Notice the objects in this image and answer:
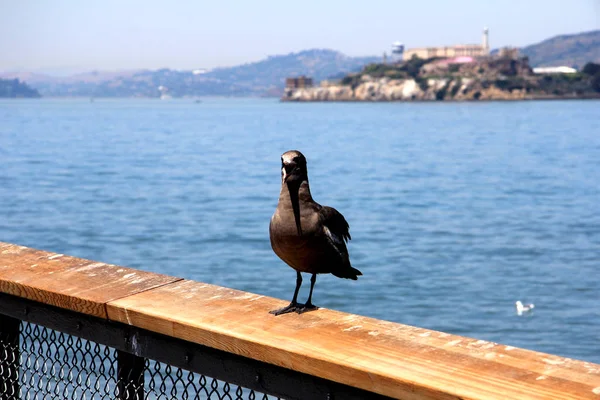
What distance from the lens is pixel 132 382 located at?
298cm

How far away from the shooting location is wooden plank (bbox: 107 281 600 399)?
2.15m

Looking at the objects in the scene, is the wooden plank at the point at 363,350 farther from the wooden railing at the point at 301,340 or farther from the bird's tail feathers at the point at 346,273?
the bird's tail feathers at the point at 346,273

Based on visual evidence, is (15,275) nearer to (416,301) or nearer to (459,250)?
(416,301)

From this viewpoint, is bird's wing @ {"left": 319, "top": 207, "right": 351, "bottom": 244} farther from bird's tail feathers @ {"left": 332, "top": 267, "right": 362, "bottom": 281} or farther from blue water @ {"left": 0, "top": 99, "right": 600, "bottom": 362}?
Answer: blue water @ {"left": 0, "top": 99, "right": 600, "bottom": 362}

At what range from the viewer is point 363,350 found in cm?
243

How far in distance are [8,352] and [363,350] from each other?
156 centimetres

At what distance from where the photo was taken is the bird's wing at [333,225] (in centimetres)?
328

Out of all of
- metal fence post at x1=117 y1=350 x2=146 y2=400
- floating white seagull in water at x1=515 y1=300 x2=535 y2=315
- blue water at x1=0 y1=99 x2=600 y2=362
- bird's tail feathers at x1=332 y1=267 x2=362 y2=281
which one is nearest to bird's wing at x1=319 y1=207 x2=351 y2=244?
bird's tail feathers at x1=332 y1=267 x2=362 y2=281

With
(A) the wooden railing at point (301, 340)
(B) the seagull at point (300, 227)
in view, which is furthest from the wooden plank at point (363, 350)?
(B) the seagull at point (300, 227)

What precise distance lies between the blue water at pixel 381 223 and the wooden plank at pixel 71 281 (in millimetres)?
10855

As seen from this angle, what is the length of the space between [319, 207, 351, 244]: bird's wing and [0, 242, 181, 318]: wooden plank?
0.58 meters

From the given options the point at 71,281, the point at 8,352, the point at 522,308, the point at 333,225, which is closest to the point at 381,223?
the point at 522,308

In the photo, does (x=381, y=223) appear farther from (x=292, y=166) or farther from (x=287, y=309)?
(x=287, y=309)

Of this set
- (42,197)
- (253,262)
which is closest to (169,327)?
(253,262)
